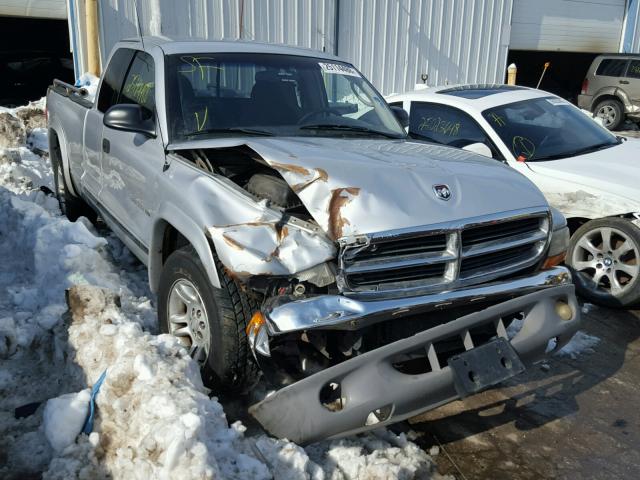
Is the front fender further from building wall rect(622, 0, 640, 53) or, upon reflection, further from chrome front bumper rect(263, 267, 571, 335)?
building wall rect(622, 0, 640, 53)

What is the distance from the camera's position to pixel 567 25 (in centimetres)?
1745

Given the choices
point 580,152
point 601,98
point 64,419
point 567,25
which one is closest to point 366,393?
point 64,419

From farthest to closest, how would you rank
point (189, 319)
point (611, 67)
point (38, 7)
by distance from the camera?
point (611, 67) → point (38, 7) → point (189, 319)

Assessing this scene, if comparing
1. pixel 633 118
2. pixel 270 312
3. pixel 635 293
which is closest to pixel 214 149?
pixel 270 312

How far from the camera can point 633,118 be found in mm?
14805

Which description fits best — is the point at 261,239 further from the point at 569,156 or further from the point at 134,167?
the point at 569,156

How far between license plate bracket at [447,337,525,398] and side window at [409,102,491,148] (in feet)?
10.6

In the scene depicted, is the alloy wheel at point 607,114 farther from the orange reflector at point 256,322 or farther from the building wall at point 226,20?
the orange reflector at point 256,322

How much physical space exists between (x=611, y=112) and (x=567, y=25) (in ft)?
12.6

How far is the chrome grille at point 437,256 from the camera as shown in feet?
9.16

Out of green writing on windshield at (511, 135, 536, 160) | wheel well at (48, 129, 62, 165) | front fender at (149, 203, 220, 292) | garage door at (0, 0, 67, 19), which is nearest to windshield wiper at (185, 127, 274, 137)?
front fender at (149, 203, 220, 292)

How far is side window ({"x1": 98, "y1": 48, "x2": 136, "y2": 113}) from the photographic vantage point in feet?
15.9

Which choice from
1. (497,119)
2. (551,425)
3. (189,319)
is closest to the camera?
(189,319)

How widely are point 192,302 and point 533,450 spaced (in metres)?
1.91
